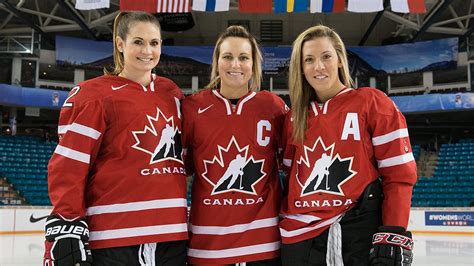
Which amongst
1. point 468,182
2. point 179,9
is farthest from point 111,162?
point 468,182

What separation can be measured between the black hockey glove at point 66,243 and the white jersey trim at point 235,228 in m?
0.55

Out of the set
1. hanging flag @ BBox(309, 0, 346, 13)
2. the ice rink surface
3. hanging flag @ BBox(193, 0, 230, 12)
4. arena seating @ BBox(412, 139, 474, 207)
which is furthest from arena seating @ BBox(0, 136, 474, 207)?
hanging flag @ BBox(193, 0, 230, 12)

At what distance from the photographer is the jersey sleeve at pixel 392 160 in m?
1.82

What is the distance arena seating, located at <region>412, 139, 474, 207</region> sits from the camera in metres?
12.3

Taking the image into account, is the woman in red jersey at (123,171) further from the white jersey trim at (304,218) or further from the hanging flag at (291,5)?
the hanging flag at (291,5)

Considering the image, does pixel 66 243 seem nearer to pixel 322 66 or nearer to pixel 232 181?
pixel 232 181

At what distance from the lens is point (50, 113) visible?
658 inches

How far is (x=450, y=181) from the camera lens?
530 inches

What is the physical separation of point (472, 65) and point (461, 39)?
100 centimetres

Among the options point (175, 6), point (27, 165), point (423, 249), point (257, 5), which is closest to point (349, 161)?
point (423, 249)

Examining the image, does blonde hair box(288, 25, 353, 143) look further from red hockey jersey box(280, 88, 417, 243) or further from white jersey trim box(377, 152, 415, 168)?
white jersey trim box(377, 152, 415, 168)

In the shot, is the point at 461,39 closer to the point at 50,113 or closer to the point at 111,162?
the point at 50,113

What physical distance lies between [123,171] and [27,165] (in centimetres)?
1327

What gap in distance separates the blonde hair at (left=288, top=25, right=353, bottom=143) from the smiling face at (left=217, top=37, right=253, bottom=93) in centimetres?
23
